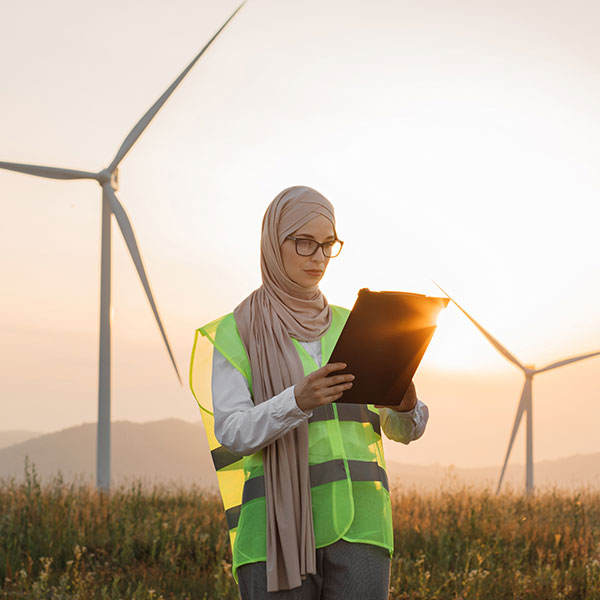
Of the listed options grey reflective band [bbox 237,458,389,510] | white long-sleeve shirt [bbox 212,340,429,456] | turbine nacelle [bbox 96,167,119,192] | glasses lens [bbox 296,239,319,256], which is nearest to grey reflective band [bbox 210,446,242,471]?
grey reflective band [bbox 237,458,389,510]

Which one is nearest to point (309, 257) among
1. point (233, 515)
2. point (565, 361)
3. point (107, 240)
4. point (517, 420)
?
point (233, 515)

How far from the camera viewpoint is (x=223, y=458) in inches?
131

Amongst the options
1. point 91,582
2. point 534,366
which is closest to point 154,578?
point 91,582

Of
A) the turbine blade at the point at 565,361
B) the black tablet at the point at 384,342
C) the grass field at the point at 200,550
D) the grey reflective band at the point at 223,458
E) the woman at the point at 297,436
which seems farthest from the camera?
the turbine blade at the point at 565,361

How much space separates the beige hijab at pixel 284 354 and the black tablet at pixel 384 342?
356 mm

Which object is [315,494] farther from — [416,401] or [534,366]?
[534,366]

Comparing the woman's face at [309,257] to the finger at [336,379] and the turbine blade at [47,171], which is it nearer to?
the finger at [336,379]

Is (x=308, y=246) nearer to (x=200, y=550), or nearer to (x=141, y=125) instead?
(x=200, y=550)

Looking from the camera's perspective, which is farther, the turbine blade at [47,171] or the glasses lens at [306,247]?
the turbine blade at [47,171]

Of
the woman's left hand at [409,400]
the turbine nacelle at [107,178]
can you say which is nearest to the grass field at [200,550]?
the woman's left hand at [409,400]

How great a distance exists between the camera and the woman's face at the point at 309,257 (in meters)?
3.08

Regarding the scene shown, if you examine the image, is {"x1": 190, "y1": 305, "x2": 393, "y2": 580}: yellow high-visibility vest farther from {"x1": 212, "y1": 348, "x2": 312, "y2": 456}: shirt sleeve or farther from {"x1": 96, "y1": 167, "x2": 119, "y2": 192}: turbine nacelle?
{"x1": 96, "y1": 167, "x2": 119, "y2": 192}: turbine nacelle

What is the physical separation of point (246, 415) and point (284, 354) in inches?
14.6

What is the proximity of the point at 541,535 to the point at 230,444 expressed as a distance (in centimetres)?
713
